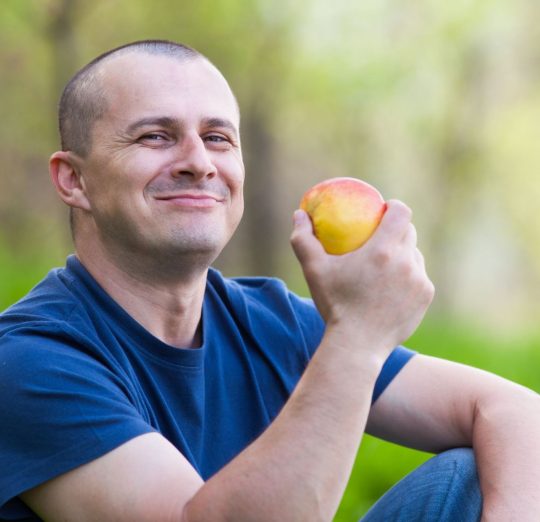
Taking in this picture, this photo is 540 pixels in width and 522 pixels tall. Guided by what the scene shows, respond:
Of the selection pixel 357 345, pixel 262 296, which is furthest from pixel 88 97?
pixel 357 345

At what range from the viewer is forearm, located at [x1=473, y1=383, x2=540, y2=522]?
2.56 meters

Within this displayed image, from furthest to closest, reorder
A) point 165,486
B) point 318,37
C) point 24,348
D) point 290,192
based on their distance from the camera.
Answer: point 290,192, point 318,37, point 24,348, point 165,486

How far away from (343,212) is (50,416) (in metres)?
0.81

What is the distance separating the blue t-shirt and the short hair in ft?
1.16

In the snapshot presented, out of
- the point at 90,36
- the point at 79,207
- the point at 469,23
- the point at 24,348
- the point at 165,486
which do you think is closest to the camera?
the point at 165,486

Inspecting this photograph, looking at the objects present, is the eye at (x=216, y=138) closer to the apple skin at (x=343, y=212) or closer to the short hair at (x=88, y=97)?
the short hair at (x=88, y=97)

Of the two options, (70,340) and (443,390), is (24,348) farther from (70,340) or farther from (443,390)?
(443,390)

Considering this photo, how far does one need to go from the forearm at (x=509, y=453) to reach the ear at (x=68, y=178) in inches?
50.1

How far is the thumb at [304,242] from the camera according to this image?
7.42 ft

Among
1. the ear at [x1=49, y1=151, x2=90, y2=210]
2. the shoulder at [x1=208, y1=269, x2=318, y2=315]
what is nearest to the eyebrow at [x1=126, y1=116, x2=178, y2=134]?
the ear at [x1=49, y1=151, x2=90, y2=210]

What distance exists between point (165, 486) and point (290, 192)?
69.3ft

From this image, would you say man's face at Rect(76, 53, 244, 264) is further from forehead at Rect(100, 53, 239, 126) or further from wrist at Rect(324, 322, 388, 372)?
wrist at Rect(324, 322, 388, 372)

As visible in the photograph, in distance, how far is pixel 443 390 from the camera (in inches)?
114

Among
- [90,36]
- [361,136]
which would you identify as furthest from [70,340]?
[361,136]
